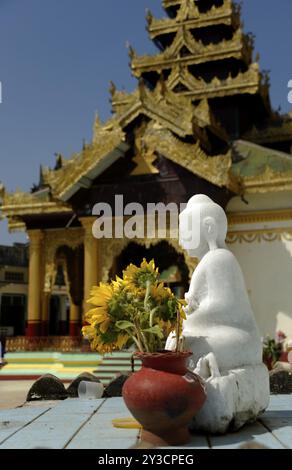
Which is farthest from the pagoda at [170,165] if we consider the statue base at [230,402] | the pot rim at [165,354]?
the pot rim at [165,354]

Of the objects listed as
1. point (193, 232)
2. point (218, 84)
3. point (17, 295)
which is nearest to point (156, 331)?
point (193, 232)

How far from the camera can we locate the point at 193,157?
39.7 ft

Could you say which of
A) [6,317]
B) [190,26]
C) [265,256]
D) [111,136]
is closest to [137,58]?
[190,26]

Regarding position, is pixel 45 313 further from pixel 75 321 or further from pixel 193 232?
pixel 193 232

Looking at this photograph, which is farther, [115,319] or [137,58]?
[137,58]

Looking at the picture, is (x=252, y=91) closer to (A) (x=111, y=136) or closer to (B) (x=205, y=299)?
(A) (x=111, y=136)

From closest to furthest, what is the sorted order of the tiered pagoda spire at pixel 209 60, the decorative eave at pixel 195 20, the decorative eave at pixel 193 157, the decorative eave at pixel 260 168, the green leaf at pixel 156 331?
the green leaf at pixel 156 331, the decorative eave at pixel 193 157, the decorative eave at pixel 260 168, the tiered pagoda spire at pixel 209 60, the decorative eave at pixel 195 20

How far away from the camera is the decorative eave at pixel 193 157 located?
11.7 m

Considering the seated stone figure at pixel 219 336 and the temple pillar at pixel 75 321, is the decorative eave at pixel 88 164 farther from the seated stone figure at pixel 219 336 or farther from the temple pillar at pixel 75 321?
the seated stone figure at pixel 219 336

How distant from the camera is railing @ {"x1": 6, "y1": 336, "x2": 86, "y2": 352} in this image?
44.2ft

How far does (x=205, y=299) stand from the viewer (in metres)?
4.46

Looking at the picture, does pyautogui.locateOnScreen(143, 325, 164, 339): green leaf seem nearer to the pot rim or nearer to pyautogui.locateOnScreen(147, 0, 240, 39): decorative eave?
the pot rim

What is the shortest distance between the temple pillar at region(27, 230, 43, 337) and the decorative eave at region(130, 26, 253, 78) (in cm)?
614

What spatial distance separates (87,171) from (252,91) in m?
5.10
